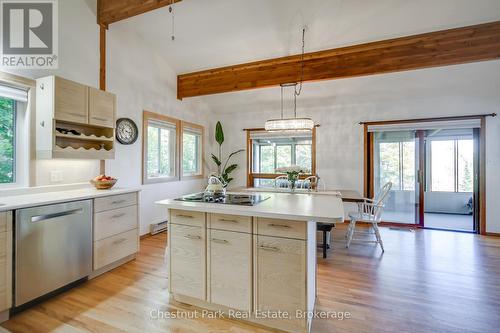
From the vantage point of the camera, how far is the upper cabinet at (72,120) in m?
2.44

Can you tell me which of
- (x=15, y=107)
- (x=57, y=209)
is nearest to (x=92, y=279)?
(x=57, y=209)

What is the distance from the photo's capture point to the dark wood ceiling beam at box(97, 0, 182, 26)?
2.78 m

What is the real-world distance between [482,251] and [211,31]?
195 inches

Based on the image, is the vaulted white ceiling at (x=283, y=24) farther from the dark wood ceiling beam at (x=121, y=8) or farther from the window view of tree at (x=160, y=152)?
the window view of tree at (x=160, y=152)

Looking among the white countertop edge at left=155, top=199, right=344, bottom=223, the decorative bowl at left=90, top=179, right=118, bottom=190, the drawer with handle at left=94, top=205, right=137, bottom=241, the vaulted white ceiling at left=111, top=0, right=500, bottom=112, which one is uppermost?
the vaulted white ceiling at left=111, top=0, right=500, bottom=112

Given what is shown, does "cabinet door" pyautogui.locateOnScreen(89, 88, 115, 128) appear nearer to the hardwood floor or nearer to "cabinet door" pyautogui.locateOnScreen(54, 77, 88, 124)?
"cabinet door" pyautogui.locateOnScreen(54, 77, 88, 124)

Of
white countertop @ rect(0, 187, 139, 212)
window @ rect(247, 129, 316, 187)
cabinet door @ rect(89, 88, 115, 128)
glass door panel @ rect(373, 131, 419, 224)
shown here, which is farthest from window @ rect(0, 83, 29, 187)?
glass door panel @ rect(373, 131, 419, 224)

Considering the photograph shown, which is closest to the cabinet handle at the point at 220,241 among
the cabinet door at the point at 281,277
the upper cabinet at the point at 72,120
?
the cabinet door at the point at 281,277

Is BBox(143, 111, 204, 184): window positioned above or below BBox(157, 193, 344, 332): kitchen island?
above

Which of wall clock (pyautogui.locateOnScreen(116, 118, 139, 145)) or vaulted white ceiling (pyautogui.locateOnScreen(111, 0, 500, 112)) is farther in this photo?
wall clock (pyautogui.locateOnScreen(116, 118, 139, 145))

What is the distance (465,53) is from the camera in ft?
10.1

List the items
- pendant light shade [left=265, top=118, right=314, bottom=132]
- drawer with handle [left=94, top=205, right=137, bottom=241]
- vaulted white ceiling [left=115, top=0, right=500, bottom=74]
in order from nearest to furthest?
drawer with handle [left=94, top=205, right=137, bottom=241]
vaulted white ceiling [left=115, top=0, right=500, bottom=74]
pendant light shade [left=265, top=118, right=314, bottom=132]

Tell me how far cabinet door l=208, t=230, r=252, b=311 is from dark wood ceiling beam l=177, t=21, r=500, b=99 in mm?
2902

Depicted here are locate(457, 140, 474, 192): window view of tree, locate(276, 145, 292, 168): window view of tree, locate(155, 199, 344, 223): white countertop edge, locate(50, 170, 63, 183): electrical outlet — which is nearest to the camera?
locate(155, 199, 344, 223): white countertop edge
